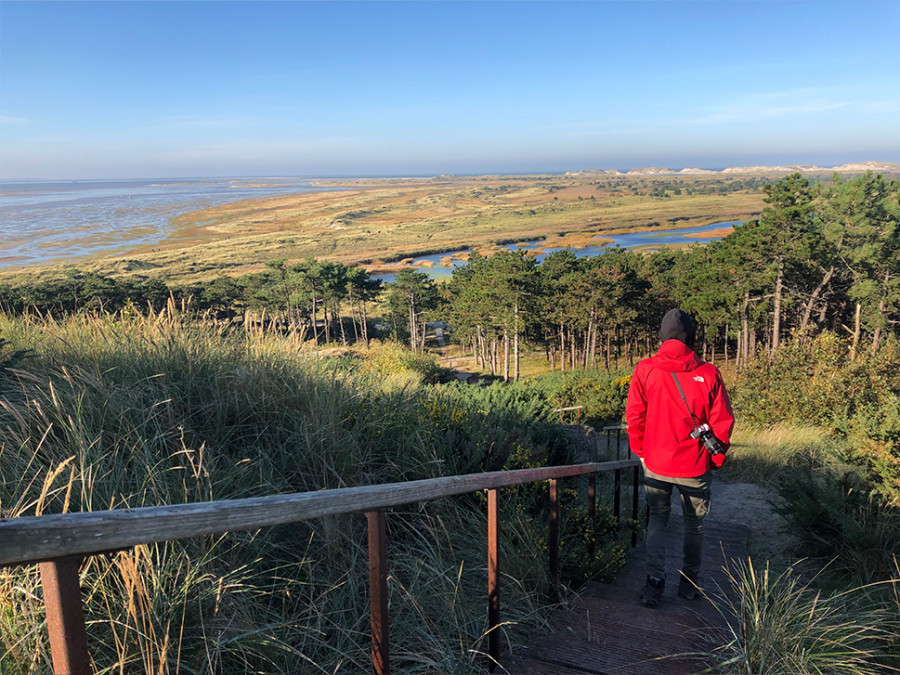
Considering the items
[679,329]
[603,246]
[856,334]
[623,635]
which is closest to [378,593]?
[623,635]

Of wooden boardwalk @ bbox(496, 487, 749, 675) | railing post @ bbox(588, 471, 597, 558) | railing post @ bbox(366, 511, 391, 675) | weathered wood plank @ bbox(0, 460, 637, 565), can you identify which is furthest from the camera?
railing post @ bbox(588, 471, 597, 558)

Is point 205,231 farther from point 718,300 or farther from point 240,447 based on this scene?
point 240,447

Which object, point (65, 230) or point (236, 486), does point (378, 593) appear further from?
point (65, 230)

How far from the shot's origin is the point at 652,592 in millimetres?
3428

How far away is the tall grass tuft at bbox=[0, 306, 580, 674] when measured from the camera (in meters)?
2.04

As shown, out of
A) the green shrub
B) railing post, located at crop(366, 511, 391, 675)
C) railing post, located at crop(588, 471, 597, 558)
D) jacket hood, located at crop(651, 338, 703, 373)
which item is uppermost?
jacket hood, located at crop(651, 338, 703, 373)

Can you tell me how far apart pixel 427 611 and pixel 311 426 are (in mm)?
1754

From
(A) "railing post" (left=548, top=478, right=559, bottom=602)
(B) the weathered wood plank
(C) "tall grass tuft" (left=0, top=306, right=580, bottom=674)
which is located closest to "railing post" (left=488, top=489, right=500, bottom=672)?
(C) "tall grass tuft" (left=0, top=306, right=580, bottom=674)

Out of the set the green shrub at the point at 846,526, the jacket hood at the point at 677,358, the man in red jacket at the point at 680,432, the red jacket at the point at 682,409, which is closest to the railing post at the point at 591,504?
the man in red jacket at the point at 680,432

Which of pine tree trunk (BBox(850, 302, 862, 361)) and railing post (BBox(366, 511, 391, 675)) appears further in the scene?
pine tree trunk (BBox(850, 302, 862, 361))

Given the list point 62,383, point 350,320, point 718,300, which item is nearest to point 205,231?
point 350,320

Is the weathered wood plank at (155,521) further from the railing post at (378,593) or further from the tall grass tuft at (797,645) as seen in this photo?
the tall grass tuft at (797,645)

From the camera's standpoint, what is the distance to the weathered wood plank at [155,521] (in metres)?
0.96

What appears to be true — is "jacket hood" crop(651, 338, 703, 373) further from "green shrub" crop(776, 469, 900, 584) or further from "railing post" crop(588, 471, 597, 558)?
"green shrub" crop(776, 469, 900, 584)
